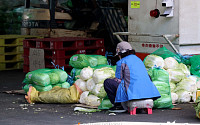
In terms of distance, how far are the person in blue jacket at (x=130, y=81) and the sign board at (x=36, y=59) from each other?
5023mm

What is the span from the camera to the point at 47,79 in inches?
370

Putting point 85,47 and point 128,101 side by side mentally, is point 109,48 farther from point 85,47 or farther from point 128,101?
point 128,101

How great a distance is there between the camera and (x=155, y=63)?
9234 mm

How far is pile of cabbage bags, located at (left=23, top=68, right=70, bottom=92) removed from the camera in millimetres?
9394

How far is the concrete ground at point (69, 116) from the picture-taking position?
723 cm

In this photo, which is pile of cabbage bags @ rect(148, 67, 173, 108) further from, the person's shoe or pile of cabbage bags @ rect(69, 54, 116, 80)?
pile of cabbage bags @ rect(69, 54, 116, 80)

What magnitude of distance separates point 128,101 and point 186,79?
1972 millimetres

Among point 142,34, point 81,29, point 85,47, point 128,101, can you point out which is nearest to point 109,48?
point 81,29

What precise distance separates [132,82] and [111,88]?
1.43 ft

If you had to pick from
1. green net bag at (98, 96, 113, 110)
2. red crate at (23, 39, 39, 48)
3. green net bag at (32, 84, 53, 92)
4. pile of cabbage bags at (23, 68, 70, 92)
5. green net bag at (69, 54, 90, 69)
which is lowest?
green net bag at (98, 96, 113, 110)

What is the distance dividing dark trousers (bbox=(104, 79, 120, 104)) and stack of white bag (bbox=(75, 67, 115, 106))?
0.49 metres

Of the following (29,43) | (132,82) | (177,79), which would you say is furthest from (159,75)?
(29,43)

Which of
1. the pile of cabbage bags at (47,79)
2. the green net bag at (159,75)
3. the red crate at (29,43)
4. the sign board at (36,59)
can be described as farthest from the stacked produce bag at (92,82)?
the red crate at (29,43)

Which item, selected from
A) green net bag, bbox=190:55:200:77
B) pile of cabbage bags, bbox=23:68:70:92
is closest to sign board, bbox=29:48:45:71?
pile of cabbage bags, bbox=23:68:70:92
